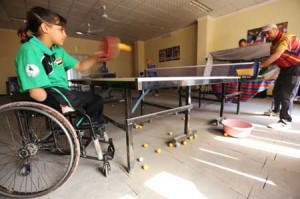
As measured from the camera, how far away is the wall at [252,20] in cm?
413

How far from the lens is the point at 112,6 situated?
4.72m

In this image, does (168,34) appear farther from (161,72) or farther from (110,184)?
(110,184)

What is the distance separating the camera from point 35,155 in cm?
127

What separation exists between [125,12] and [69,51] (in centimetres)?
456

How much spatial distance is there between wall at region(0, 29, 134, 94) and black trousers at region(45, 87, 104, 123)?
143 inches

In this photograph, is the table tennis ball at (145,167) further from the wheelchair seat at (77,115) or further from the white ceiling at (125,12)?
the white ceiling at (125,12)

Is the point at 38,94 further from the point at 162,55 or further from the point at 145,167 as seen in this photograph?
the point at 162,55

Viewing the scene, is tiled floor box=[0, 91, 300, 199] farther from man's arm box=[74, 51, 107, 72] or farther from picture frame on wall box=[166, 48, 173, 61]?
picture frame on wall box=[166, 48, 173, 61]

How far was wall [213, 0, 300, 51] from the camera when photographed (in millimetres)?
4133

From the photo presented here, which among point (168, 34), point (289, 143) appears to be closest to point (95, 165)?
point (289, 143)

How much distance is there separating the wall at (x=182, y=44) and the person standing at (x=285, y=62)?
4699mm

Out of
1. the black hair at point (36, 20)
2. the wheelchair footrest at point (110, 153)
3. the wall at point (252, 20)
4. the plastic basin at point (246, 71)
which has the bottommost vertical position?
the wheelchair footrest at point (110, 153)

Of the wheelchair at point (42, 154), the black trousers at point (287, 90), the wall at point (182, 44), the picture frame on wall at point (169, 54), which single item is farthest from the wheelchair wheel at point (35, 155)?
the picture frame on wall at point (169, 54)

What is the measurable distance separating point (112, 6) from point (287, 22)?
5168 mm
